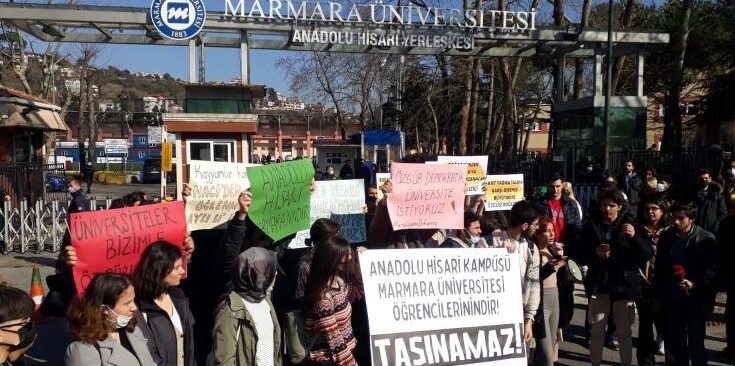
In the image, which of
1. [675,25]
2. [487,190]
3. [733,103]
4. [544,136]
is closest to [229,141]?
[487,190]

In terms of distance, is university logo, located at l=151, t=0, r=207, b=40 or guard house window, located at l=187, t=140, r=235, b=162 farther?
guard house window, located at l=187, t=140, r=235, b=162

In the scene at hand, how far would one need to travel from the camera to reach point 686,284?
603 cm

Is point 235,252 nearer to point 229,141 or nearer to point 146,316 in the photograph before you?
point 146,316

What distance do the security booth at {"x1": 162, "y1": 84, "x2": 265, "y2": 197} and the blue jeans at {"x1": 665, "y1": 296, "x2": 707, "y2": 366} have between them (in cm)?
1541

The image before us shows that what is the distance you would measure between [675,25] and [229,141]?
915 inches

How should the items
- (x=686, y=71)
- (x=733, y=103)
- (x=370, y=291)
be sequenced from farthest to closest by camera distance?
(x=686, y=71) → (x=733, y=103) → (x=370, y=291)

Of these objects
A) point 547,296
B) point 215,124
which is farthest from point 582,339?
point 215,124

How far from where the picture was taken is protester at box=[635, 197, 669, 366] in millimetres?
6426

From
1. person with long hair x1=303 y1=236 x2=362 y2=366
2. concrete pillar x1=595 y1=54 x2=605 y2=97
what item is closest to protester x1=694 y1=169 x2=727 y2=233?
person with long hair x1=303 y1=236 x2=362 y2=366

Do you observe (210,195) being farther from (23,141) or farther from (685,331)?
(23,141)

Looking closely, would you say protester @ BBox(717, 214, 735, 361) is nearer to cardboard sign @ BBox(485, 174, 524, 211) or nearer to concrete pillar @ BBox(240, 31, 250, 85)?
cardboard sign @ BBox(485, 174, 524, 211)

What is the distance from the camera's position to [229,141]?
20531mm

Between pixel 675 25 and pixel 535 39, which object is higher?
pixel 675 25

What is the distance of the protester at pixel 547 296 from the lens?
5.47 metres
